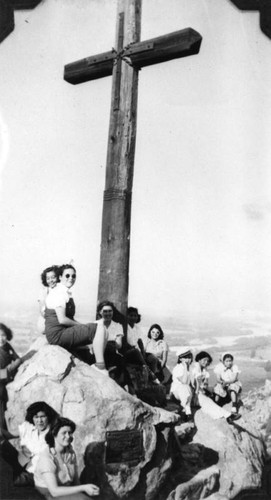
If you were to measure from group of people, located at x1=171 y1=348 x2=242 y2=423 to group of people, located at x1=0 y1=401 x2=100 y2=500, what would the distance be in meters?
1.99

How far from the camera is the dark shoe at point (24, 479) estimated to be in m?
4.47

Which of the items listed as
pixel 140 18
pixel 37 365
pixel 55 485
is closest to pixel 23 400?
pixel 37 365

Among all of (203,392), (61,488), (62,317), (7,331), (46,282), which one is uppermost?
(46,282)

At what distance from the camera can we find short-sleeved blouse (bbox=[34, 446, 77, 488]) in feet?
13.0

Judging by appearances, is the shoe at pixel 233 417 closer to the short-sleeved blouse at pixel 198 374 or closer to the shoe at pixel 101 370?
the short-sleeved blouse at pixel 198 374

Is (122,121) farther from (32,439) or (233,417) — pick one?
(233,417)

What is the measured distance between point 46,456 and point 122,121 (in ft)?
12.1

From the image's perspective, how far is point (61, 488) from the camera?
12.8 feet

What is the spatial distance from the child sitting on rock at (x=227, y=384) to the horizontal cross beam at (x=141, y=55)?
3.84 metres

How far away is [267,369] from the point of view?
9.03 m

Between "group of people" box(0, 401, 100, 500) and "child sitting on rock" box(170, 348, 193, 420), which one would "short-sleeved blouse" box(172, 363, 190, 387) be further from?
"group of people" box(0, 401, 100, 500)

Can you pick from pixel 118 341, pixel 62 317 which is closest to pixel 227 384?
pixel 118 341

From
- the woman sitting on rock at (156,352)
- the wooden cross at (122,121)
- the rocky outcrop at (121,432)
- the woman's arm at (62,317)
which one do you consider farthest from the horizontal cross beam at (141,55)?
the rocky outcrop at (121,432)

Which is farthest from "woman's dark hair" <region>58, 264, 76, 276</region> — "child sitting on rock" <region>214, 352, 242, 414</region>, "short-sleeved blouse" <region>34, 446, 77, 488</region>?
"child sitting on rock" <region>214, 352, 242, 414</region>
